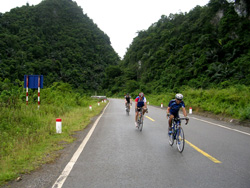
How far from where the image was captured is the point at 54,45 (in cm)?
9131

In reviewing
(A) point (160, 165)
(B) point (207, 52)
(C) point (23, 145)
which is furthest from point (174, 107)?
(B) point (207, 52)

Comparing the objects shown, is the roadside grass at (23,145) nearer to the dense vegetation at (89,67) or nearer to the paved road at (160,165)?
the dense vegetation at (89,67)

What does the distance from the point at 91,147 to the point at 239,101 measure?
13137 mm

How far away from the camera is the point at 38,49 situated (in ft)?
238

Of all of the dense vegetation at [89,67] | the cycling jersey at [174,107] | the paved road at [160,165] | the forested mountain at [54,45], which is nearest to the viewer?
the paved road at [160,165]

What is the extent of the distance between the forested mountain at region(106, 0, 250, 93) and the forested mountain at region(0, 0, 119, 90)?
3272 centimetres

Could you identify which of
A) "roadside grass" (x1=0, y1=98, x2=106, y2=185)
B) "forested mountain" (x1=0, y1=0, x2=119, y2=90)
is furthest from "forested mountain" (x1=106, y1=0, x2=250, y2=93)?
"forested mountain" (x1=0, y1=0, x2=119, y2=90)

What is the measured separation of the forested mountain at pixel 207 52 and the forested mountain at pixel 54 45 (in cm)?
3272

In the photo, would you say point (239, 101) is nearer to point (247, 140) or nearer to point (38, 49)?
point (247, 140)

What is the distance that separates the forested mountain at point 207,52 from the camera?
113 ft

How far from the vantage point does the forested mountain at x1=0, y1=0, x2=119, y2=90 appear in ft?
198

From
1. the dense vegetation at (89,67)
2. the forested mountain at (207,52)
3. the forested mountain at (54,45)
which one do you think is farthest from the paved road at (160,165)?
the forested mountain at (54,45)

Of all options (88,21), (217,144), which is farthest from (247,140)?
(88,21)

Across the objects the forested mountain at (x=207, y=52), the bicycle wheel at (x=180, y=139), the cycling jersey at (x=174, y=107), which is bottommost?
the bicycle wheel at (x=180, y=139)
